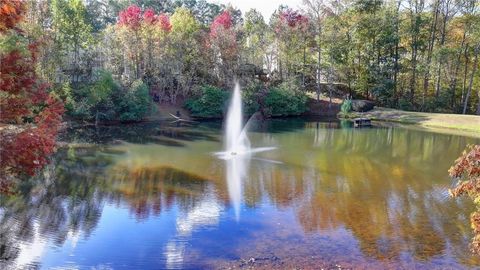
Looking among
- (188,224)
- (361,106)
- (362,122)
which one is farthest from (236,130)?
(188,224)

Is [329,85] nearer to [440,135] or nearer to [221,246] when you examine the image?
[440,135]

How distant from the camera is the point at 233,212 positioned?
1441 cm

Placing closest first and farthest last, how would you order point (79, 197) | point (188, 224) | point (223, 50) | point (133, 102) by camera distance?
1. point (188, 224)
2. point (79, 197)
3. point (133, 102)
4. point (223, 50)

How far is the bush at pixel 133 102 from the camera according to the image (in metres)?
35.0

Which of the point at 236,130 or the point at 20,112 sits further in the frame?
the point at 236,130

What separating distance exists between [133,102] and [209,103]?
777cm

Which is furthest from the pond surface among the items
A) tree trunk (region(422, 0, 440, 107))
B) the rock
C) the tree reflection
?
tree trunk (region(422, 0, 440, 107))

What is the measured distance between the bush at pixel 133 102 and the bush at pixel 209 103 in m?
5.48

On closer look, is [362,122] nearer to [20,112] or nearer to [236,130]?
[236,130]

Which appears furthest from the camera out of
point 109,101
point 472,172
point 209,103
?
point 209,103

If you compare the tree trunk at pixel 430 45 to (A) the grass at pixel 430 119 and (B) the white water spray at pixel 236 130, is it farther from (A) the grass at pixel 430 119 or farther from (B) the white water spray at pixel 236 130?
(B) the white water spray at pixel 236 130

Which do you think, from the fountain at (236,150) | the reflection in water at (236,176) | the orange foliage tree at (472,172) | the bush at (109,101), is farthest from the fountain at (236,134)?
the orange foliage tree at (472,172)

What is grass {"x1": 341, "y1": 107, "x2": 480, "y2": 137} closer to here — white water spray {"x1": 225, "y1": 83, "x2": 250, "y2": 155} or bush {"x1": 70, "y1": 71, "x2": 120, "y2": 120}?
white water spray {"x1": 225, "y1": 83, "x2": 250, "y2": 155}

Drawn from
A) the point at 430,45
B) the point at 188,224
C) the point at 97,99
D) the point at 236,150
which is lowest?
the point at 188,224
